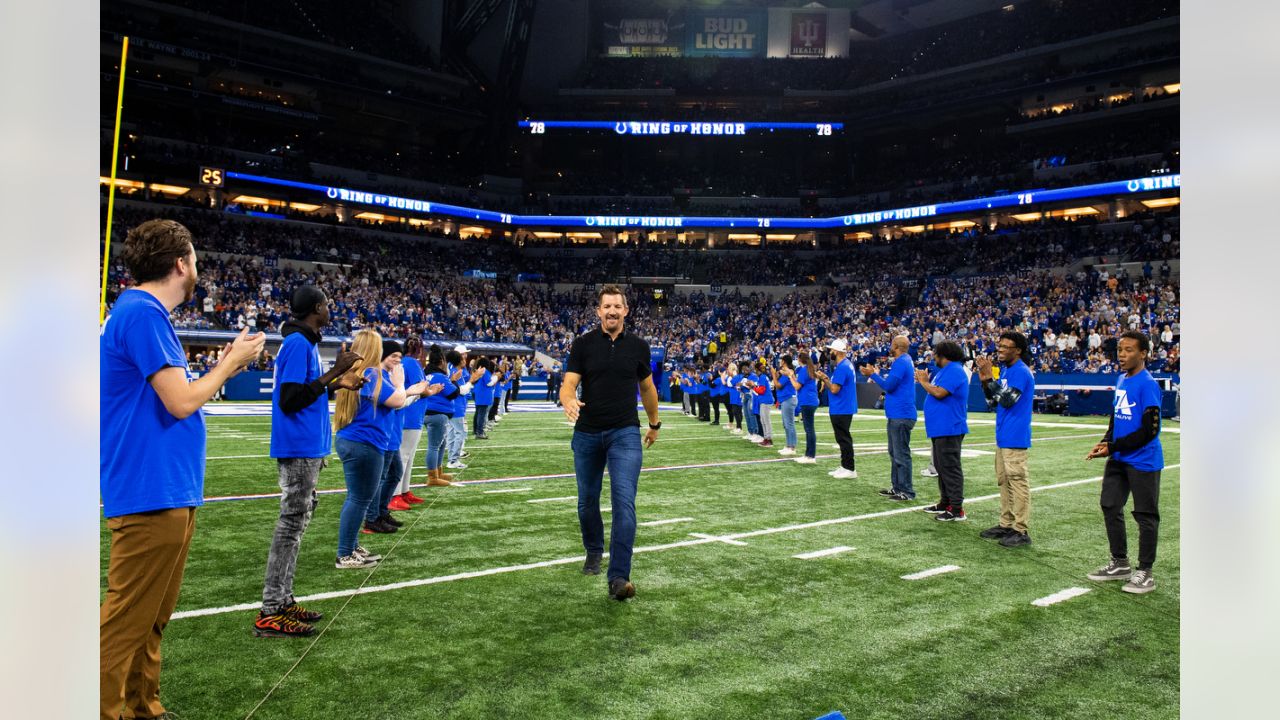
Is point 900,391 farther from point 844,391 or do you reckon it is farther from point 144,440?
point 144,440

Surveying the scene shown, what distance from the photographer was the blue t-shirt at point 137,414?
2.86 m

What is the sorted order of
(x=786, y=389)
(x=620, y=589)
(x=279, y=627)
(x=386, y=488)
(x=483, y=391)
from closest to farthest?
(x=279, y=627) → (x=620, y=589) → (x=386, y=488) → (x=786, y=389) → (x=483, y=391)

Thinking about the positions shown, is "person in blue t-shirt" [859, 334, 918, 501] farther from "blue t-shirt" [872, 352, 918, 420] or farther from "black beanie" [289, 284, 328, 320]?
"black beanie" [289, 284, 328, 320]

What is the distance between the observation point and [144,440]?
117 inches

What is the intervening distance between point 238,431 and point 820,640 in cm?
1690

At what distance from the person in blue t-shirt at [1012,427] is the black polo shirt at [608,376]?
3.75 meters

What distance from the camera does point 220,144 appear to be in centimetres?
4897

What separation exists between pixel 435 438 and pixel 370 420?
5135 mm

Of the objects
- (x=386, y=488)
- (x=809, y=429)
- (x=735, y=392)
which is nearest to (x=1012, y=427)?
(x=386, y=488)

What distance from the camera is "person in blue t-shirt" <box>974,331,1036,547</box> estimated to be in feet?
25.2

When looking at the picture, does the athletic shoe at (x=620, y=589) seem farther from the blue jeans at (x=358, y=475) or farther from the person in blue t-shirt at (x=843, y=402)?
the person in blue t-shirt at (x=843, y=402)
